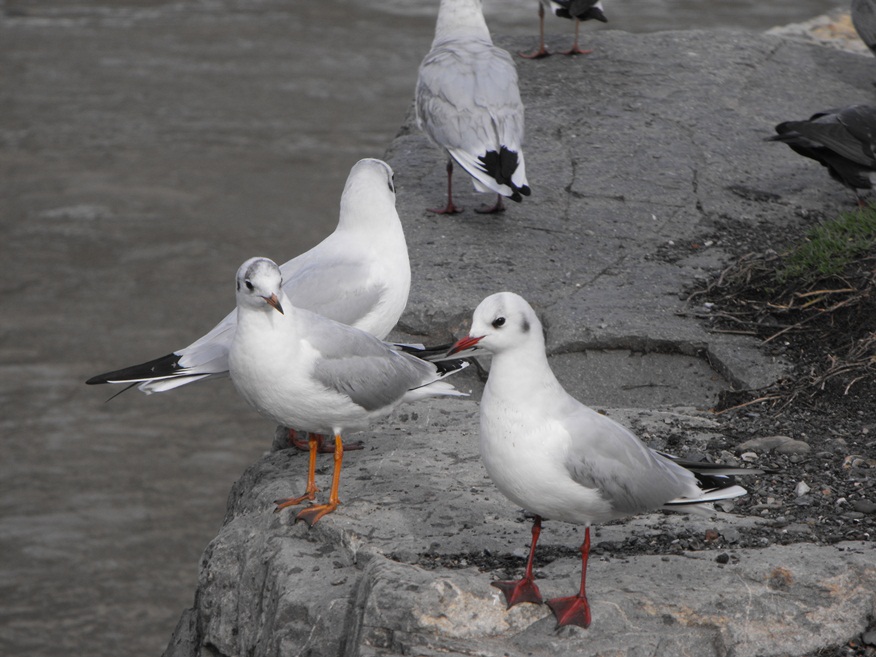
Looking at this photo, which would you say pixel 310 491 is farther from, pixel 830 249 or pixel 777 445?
pixel 830 249

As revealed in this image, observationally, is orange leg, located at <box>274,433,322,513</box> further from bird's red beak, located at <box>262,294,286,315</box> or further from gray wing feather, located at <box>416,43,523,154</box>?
gray wing feather, located at <box>416,43,523,154</box>

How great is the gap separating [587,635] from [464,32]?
4139 mm

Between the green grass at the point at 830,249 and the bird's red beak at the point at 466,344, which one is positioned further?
the green grass at the point at 830,249

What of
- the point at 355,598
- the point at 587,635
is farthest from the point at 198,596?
the point at 587,635

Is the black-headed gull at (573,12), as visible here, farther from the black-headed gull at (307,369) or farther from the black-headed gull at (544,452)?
the black-headed gull at (544,452)

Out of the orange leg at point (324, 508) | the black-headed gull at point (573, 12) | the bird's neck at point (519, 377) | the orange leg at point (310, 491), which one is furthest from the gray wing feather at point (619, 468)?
the black-headed gull at point (573, 12)

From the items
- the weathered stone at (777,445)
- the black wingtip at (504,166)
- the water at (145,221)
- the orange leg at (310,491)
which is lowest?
the water at (145,221)

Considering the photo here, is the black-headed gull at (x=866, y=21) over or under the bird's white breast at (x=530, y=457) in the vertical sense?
over

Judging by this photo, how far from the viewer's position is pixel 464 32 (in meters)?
6.25

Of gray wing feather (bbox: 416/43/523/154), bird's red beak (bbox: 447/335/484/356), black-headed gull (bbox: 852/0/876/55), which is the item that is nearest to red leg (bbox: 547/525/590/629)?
bird's red beak (bbox: 447/335/484/356)

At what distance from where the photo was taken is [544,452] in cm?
285

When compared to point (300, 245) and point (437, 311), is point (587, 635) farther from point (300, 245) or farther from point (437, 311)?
point (300, 245)

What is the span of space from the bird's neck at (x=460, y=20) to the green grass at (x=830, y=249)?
7.11 ft

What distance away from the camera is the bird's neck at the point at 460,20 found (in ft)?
20.7
